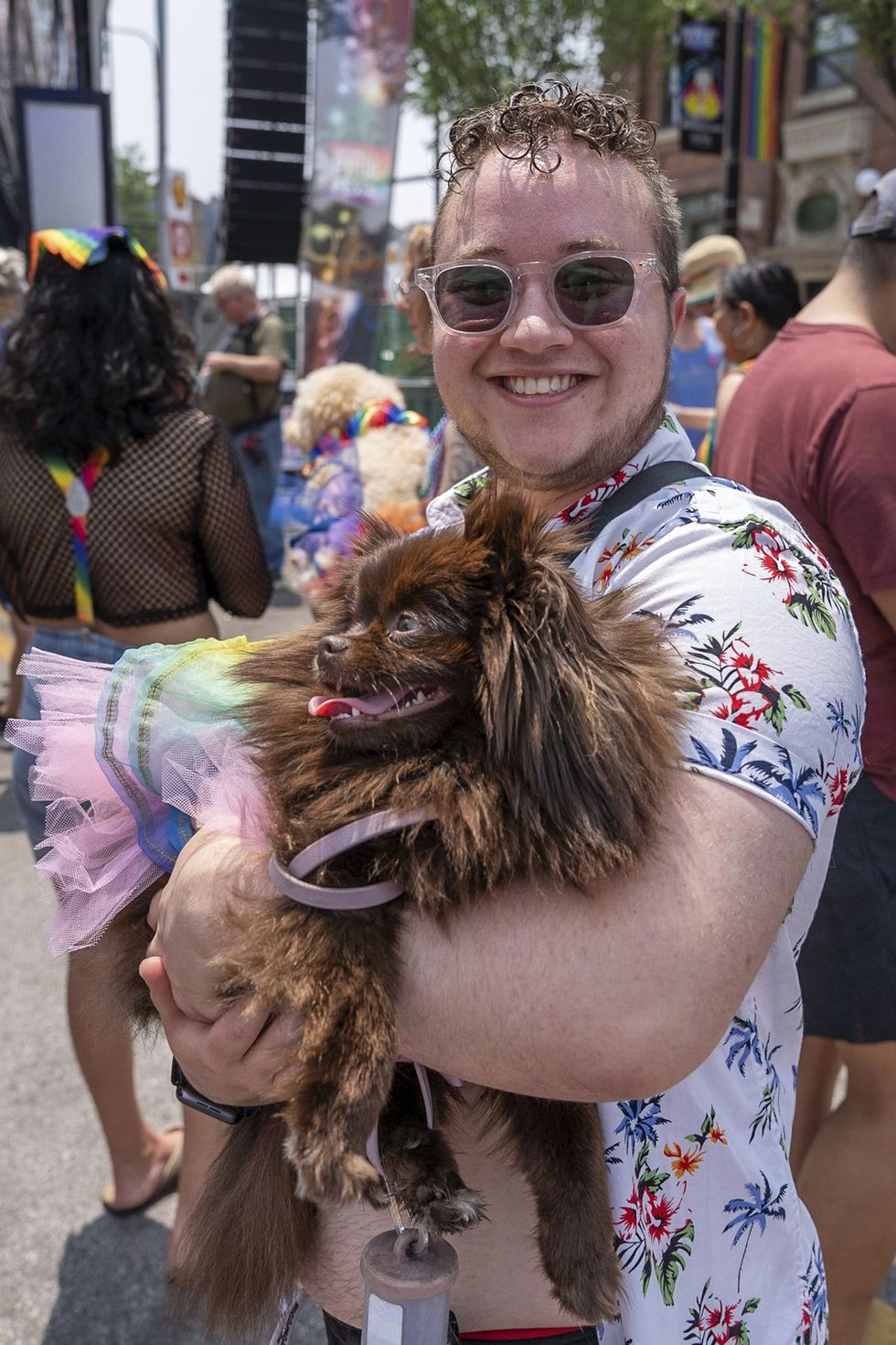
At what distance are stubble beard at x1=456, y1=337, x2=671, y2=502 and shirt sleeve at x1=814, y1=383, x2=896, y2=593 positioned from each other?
883mm

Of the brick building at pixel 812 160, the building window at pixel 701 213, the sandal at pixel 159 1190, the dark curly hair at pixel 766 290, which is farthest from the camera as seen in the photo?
the building window at pixel 701 213

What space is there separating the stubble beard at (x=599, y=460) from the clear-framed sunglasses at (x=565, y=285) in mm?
139

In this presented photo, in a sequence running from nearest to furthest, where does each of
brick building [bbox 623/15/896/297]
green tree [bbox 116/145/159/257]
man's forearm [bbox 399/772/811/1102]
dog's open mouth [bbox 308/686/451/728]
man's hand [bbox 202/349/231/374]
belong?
man's forearm [bbox 399/772/811/1102] < dog's open mouth [bbox 308/686/451/728] < man's hand [bbox 202/349/231/374] < brick building [bbox 623/15/896/297] < green tree [bbox 116/145/159/257]

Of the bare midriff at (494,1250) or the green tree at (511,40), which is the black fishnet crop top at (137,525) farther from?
the green tree at (511,40)

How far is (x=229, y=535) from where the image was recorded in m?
3.08

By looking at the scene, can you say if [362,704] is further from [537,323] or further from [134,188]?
[134,188]

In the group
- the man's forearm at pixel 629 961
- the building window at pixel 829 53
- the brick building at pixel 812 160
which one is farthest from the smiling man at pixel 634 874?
the brick building at pixel 812 160

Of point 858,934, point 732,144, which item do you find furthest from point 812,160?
point 858,934

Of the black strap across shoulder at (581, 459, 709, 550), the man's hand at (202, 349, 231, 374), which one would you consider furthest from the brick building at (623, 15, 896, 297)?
the black strap across shoulder at (581, 459, 709, 550)

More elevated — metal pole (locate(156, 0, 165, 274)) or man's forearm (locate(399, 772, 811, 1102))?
metal pole (locate(156, 0, 165, 274))

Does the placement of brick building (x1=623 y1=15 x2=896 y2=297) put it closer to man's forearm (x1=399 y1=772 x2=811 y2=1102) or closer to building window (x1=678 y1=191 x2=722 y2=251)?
building window (x1=678 y1=191 x2=722 y2=251)

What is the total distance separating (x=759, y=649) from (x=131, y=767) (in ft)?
2.64

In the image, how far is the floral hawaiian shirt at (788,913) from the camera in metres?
1.13

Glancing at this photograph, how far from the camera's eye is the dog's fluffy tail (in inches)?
52.9
